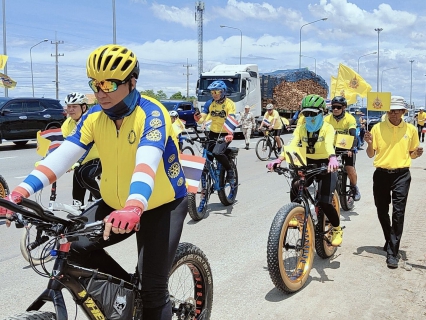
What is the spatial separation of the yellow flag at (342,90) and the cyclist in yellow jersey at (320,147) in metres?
5.27

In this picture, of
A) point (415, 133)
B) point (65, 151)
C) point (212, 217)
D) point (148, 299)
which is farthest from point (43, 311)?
point (212, 217)

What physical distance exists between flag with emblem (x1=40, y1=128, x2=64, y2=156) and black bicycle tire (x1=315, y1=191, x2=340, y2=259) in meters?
3.33

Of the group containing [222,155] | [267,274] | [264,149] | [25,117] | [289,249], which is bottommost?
[267,274]

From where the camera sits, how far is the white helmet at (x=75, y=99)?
20.6ft

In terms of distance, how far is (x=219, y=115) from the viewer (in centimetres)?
882

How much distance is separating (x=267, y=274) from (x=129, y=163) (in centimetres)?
289

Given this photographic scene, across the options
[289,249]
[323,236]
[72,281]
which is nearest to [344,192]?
[323,236]

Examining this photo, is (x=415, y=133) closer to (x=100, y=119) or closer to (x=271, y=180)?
(x=100, y=119)

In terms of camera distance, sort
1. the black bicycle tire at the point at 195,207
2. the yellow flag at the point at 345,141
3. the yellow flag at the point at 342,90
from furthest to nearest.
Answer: the yellow flag at the point at 342,90 → the yellow flag at the point at 345,141 → the black bicycle tire at the point at 195,207

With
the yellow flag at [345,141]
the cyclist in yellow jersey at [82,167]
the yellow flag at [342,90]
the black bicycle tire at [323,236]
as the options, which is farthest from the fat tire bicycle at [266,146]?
the black bicycle tire at [323,236]

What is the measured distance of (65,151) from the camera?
9.22 ft

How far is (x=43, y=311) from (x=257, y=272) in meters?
3.29

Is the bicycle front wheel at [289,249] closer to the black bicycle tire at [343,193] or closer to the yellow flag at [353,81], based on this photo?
the black bicycle tire at [343,193]

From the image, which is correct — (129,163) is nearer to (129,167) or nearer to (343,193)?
(129,167)
